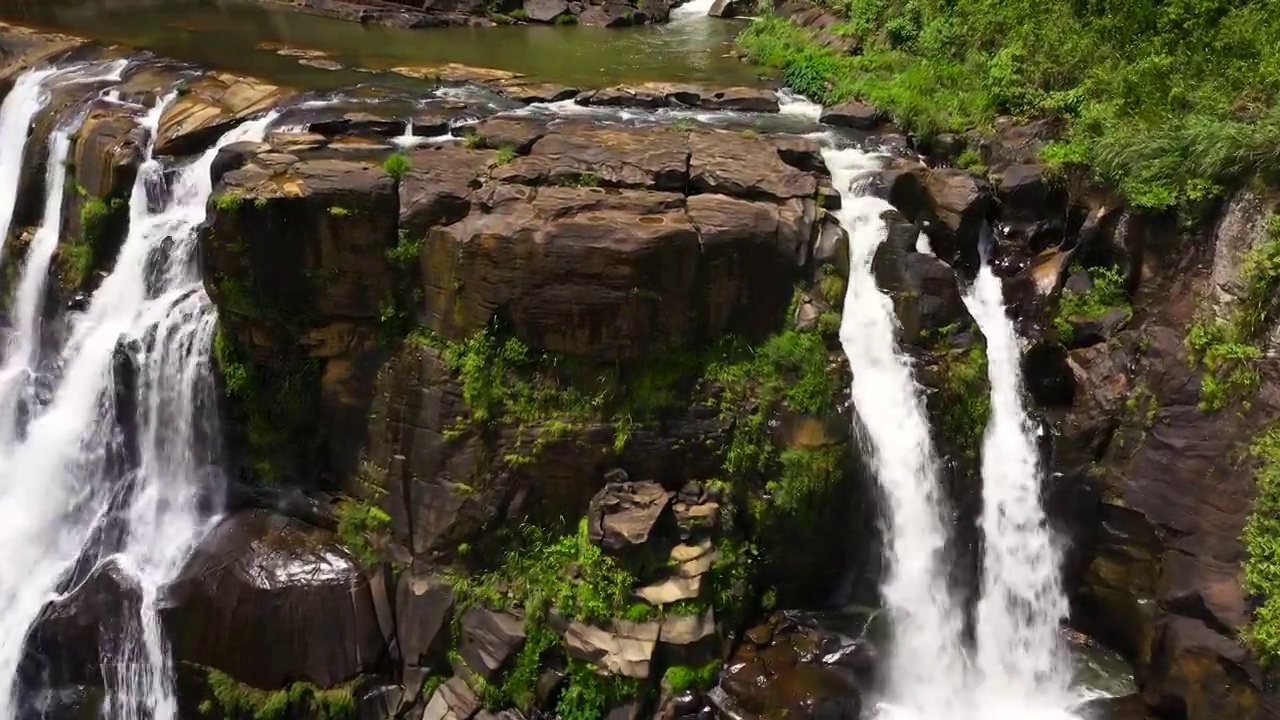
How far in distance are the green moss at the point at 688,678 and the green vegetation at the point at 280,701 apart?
3.63 metres

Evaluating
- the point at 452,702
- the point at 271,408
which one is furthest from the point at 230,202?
the point at 452,702

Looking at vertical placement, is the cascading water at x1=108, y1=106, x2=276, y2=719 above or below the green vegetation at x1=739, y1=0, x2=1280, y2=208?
below

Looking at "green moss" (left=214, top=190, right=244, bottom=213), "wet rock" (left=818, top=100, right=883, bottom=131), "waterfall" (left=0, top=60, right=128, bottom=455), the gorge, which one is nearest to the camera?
the gorge

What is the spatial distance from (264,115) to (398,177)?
4.58 m

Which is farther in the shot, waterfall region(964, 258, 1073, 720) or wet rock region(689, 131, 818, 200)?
wet rock region(689, 131, 818, 200)

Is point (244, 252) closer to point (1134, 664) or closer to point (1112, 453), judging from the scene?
point (1112, 453)

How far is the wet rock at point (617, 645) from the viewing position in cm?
969

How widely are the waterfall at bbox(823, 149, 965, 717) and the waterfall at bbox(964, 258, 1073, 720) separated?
1.50ft

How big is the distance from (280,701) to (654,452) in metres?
4.95

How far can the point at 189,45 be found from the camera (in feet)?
63.7

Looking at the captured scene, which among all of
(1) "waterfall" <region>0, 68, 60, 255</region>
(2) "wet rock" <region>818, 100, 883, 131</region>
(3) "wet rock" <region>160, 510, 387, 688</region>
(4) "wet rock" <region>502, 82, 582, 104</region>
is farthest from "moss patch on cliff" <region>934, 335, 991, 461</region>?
(1) "waterfall" <region>0, 68, 60, 255</region>

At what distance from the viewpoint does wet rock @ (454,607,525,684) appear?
10141mm

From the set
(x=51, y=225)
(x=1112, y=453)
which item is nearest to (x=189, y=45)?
(x=51, y=225)

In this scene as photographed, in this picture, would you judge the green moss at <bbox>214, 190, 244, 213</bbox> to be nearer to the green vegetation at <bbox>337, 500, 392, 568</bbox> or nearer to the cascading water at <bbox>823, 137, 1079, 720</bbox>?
the green vegetation at <bbox>337, 500, 392, 568</bbox>
